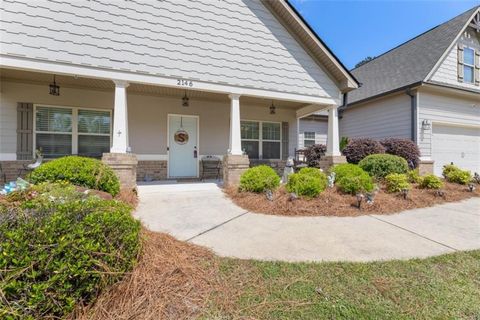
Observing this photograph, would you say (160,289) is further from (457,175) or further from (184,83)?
(457,175)

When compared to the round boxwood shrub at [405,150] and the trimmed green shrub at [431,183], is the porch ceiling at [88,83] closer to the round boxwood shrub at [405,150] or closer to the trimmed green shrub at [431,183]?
the round boxwood shrub at [405,150]

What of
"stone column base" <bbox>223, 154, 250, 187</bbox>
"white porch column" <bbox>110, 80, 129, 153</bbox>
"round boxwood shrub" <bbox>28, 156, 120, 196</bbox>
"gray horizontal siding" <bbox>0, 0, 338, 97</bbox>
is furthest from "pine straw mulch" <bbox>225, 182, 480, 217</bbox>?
"gray horizontal siding" <bbox>0, 0, 338, 97</bbox>

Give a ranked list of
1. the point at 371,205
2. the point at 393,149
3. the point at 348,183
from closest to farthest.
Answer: the point at 371,205 → the point at 348,183 → the point at 393,149

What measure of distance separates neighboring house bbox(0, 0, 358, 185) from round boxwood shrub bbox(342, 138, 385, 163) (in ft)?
4.50

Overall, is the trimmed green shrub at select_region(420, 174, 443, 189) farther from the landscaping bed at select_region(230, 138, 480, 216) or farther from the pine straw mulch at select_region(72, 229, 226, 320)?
the pine straw mulch at select_region(72, 229, 226, 320)

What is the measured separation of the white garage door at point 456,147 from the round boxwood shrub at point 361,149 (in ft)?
11.4

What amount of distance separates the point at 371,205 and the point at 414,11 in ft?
30.1

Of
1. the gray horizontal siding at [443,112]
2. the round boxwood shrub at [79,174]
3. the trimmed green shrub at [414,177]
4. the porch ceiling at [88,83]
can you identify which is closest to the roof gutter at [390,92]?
the gray horizontal siding at [443,112]

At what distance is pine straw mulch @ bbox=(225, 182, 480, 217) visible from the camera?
16.1 ft

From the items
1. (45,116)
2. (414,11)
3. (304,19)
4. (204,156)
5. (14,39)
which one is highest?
(414,11)

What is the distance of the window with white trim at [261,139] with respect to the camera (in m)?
10.1

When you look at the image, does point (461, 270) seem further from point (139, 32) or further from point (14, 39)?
point (14, 39)

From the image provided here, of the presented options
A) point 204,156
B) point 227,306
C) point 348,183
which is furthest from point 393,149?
point 227,306

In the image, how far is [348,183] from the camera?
577 centimetres
